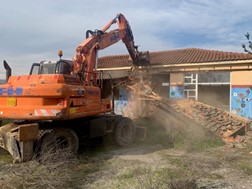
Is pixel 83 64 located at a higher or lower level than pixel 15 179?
higher

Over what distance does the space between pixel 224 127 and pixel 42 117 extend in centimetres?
705

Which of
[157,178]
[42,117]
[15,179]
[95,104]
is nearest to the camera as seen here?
[15,179]

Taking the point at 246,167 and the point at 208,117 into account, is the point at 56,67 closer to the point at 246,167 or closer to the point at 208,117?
the point at 246,167

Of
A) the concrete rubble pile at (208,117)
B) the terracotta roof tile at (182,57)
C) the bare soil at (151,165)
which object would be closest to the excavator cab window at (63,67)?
the bare soil at (151,165)

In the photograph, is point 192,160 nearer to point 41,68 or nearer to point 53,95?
point 53,95

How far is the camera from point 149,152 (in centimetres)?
973

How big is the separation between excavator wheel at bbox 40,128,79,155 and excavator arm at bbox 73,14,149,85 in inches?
69.4

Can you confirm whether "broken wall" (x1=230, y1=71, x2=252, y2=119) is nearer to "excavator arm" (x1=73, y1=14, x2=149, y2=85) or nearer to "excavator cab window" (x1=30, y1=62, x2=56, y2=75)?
"excavator arm" (x1=73, y1=14, x2=149, y2=85)

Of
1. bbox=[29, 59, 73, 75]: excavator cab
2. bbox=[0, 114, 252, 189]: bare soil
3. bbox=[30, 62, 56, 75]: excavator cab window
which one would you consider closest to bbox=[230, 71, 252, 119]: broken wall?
bbox=[0, 114, 252, 189]: bare soil

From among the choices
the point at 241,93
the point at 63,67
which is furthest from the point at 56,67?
the point at 241,93

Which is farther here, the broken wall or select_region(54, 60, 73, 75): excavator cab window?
the broken wall

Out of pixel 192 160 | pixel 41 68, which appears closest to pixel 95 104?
pixel 41 68

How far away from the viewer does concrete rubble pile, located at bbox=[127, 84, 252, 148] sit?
38.2 feet

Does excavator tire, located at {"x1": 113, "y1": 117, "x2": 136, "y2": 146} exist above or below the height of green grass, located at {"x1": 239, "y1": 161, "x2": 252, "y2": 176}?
above
